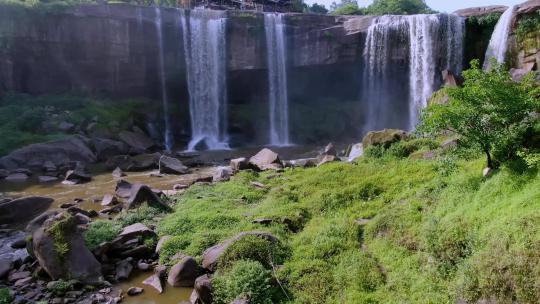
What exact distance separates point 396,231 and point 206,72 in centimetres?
2752

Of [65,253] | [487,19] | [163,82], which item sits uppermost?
[487,19]

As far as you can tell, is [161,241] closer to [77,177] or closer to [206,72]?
[77,177]

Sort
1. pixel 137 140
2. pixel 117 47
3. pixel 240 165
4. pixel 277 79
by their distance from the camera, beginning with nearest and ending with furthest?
1. pixel 240 165
2. pixel 137 140
3. pixel 117 47
4. pixel 277 79

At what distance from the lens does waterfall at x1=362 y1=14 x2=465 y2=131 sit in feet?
98.6

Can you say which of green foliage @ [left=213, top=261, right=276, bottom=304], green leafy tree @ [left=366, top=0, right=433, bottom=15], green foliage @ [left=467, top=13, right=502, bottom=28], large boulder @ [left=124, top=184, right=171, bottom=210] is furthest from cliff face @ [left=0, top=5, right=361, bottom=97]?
green leafy tree @ [left=366, top=0, right=433, bottom=15]

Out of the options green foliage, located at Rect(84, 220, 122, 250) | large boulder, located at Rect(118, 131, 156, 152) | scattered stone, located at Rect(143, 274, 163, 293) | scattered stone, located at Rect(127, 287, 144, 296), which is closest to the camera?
scattered stone, located at Rect(127, 287, 144, 296)

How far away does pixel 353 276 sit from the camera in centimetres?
782

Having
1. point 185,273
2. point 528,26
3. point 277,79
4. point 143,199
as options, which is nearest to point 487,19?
point 528,26

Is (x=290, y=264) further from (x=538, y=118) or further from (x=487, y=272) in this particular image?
(x=538, y=118)

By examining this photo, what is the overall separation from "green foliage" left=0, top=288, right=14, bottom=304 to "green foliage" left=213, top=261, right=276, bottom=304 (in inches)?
156

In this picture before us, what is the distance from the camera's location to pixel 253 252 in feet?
29.0

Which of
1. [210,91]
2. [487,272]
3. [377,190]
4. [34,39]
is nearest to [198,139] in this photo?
[210,91]

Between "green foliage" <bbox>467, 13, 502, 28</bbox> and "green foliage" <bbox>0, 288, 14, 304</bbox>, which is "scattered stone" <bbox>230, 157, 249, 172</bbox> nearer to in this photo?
"green foliage" <bbox>0, 288, 14, 304</bbox>

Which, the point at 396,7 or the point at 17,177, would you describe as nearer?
the point at 17,177
